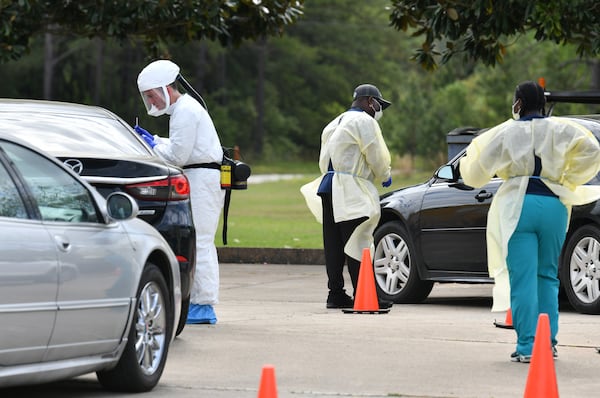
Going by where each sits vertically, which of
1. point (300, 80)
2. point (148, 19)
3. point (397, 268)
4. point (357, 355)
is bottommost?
point (300, 80)

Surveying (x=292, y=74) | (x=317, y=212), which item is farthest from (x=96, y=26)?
(x=292, y=74)

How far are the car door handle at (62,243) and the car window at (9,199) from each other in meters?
0.19

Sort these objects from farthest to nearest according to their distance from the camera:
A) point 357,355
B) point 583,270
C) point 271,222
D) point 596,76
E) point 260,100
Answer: point 260,100
point 596,76
point 271,222
point 583,270
point 357,355

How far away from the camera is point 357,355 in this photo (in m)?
9.16

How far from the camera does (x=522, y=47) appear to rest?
66.1 meters

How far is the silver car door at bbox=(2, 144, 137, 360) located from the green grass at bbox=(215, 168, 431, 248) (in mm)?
11834

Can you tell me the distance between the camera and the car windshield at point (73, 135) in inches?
365

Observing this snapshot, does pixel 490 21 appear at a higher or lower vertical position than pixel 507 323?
higher

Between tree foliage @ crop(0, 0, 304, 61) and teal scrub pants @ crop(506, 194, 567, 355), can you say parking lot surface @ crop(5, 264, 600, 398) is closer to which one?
teal scrub pants @ crop(506, 194, 567, 355)

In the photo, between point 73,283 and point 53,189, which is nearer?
point 73,283

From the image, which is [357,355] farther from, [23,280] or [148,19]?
[148,19]

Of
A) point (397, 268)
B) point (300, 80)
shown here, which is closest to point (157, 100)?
point (397, 268)

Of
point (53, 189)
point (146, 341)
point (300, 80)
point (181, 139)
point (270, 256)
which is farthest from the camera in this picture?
point (300, 80)

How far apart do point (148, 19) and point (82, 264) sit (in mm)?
13839
